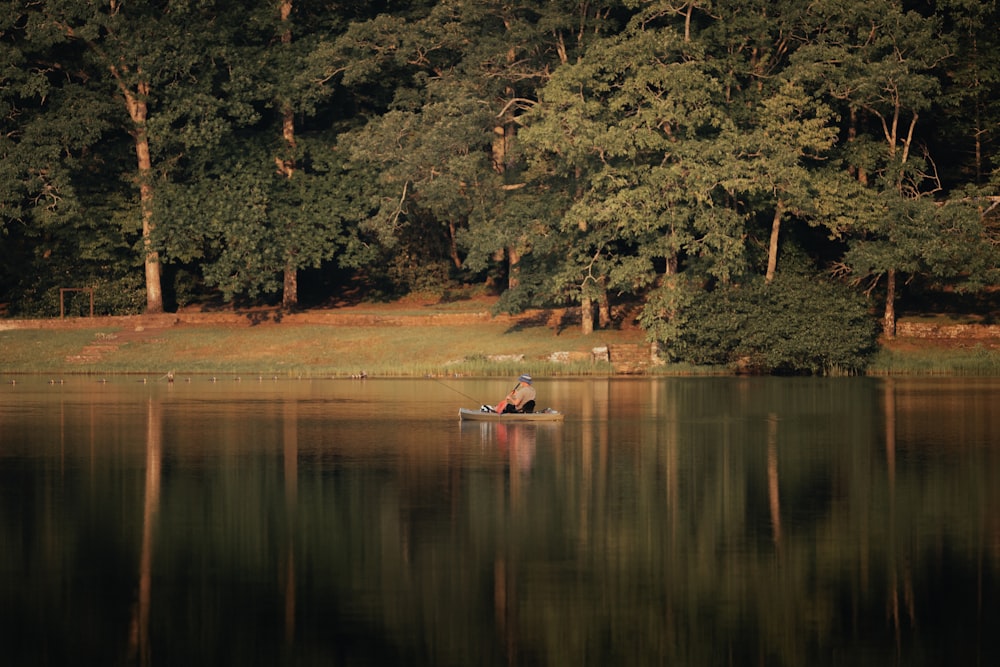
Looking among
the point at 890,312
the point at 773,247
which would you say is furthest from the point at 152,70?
the point at 890,312

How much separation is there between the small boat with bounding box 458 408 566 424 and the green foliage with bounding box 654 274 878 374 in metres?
20.3

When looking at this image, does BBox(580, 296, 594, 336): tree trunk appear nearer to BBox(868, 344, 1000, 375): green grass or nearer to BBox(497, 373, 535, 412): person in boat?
BBox(868, 344, 1000, 375): green grass

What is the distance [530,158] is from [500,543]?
41482mm

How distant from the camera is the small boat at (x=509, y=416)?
3117 centimetres

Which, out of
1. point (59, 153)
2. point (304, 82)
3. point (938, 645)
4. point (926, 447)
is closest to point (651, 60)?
point (304, 82)

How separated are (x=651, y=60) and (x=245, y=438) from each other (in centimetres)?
3068

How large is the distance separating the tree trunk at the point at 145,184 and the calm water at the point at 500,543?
3102cm

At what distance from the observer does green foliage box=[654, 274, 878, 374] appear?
4981cm

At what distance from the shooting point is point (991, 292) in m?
56.3

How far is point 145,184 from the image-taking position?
61.3 m

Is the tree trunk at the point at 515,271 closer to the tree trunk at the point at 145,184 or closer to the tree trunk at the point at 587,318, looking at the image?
the tree trunk at the point at 587,318

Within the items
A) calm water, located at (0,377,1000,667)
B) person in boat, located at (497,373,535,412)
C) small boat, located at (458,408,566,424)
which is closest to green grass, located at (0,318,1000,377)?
person in boat, located at (497,373,535,412)

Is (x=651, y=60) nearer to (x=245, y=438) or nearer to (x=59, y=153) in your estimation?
(x=59, y=153)

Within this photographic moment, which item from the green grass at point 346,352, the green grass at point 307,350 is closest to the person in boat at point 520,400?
the green grass at point 346,352
